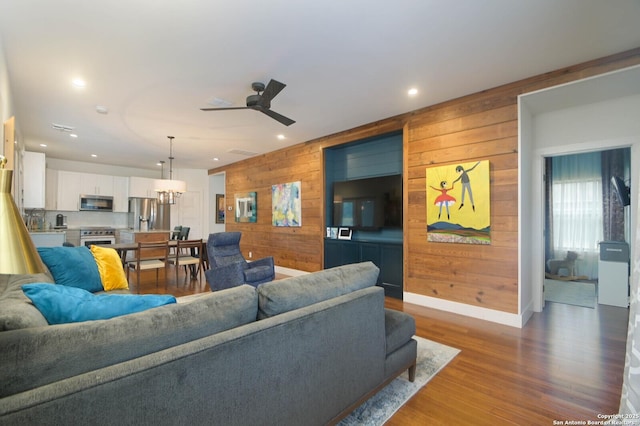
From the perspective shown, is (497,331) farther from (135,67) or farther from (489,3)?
(135,67)

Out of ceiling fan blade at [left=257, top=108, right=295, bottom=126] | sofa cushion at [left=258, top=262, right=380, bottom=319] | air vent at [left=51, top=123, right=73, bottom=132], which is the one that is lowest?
sofa cushion at [left=258, top=262, right=380, bottom=319]

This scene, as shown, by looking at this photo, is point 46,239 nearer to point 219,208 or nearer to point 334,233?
point 334,233

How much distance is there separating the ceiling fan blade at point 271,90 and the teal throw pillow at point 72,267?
7.87ft

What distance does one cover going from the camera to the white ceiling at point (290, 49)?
209cm

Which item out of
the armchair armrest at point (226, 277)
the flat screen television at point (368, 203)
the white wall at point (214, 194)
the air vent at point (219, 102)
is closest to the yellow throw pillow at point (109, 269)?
the armchair armrest at point (226, 277)

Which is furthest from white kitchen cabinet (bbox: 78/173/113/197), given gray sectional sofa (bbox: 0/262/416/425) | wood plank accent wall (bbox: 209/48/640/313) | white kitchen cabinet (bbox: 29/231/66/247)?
gray sectional sofa (bbox: 0/262/416/425)

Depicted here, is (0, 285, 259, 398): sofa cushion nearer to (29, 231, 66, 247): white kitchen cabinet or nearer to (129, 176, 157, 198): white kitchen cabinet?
(29, 231, 66, 247): white kitchen cabinet

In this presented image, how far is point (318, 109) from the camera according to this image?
4000mm

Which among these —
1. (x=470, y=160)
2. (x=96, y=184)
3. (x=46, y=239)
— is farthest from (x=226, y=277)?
(x=96, y=184)

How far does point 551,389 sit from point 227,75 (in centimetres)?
391

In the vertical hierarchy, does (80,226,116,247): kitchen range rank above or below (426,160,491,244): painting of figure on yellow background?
below

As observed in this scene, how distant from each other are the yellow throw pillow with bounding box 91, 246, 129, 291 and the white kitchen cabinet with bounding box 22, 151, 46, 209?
288 cm

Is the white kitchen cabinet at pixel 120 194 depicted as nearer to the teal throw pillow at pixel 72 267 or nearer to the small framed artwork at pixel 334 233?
the teal throw pillow at pixel 72 267

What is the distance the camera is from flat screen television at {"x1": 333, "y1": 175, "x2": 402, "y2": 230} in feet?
14.5
